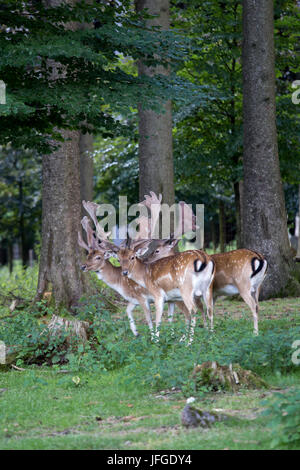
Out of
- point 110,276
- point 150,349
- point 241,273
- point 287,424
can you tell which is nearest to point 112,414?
point 150,349

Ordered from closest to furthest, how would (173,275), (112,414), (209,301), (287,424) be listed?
(287,424) → (112,414) → (173,275) → (209,301)

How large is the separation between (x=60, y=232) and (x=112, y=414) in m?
6.51

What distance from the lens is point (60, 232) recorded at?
12.7 metres

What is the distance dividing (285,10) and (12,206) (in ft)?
49.7

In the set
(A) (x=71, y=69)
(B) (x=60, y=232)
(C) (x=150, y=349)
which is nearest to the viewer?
(C) (x=150, y=349)

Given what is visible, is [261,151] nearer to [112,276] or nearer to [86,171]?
[112,276]

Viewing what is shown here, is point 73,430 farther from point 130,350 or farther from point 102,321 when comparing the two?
point 102,321

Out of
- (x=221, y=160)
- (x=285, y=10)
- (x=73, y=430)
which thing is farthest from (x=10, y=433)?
(x=285, y=10)

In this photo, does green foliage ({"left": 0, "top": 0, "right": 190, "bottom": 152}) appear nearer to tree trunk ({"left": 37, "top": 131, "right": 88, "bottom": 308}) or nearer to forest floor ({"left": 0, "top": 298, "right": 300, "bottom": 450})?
forest floor ({"left": 0, "top": 298, "right": 300, "bottom": 450})

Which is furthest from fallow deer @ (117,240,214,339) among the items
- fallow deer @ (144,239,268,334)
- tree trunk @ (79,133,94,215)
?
tree trunk @ (79,133,94,215)

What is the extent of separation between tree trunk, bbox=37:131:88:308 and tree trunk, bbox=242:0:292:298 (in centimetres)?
375

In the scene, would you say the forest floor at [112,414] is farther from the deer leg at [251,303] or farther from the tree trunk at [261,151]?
the tree trunk at [261,151]

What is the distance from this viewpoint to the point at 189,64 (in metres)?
19.3

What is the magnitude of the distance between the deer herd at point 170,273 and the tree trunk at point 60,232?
1.67 m
